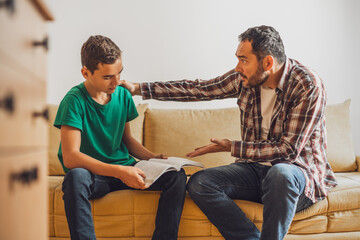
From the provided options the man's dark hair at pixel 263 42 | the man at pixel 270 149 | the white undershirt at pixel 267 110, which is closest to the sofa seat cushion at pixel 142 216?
the man at pixel 270 149

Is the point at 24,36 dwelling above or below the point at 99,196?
above

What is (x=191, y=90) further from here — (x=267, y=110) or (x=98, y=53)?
(x=98, y=53)

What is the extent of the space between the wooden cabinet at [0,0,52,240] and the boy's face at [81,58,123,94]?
0.70 meters

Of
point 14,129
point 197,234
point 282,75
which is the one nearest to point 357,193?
point 282,75

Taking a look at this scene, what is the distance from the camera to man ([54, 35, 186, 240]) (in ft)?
4.55

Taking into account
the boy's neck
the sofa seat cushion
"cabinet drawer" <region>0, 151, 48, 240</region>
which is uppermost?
the boy's neck

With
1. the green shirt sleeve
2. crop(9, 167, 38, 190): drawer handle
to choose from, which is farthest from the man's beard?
crop(9, 167, 38, 190): drawer handle

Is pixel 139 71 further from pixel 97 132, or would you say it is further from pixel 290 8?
pixel 290 8

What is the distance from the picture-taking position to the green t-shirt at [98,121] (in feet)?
5.06

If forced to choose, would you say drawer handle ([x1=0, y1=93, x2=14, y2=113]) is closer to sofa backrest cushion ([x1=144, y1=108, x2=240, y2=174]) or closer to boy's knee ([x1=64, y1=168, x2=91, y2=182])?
boy's knee ([x1=64, y1=168, x2=91, y2=182])

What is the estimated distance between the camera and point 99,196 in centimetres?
155

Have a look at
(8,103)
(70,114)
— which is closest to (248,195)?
(70,114)

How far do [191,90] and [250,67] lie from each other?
1.31 ft

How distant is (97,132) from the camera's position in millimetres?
1640
